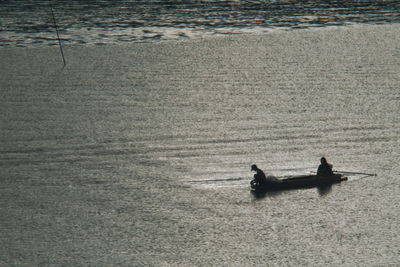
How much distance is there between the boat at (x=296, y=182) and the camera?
1739 cm

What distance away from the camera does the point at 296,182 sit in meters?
17.6

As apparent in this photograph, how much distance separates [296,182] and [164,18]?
18181 millimetres

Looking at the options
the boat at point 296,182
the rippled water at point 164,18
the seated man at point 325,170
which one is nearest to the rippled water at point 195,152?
the boat at point 296,182

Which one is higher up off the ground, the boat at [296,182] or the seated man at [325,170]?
the seated man at [325,170]

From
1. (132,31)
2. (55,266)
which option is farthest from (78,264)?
(132,31)

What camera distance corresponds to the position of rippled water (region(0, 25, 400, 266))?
15.5 metres

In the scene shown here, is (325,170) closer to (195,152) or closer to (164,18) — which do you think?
(195,152)

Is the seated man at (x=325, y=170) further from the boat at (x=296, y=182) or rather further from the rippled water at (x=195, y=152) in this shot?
the rippled water at (x=195, y=152)

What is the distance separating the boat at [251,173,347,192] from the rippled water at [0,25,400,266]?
0.17m

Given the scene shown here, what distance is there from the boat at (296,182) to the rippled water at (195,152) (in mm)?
173

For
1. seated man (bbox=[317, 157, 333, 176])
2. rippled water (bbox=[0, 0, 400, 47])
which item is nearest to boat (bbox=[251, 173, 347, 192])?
seated man (bbox=[317, 157, 333, 176])

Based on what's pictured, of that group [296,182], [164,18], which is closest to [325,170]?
[296,182]

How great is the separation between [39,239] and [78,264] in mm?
1312

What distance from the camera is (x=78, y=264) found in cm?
1467
